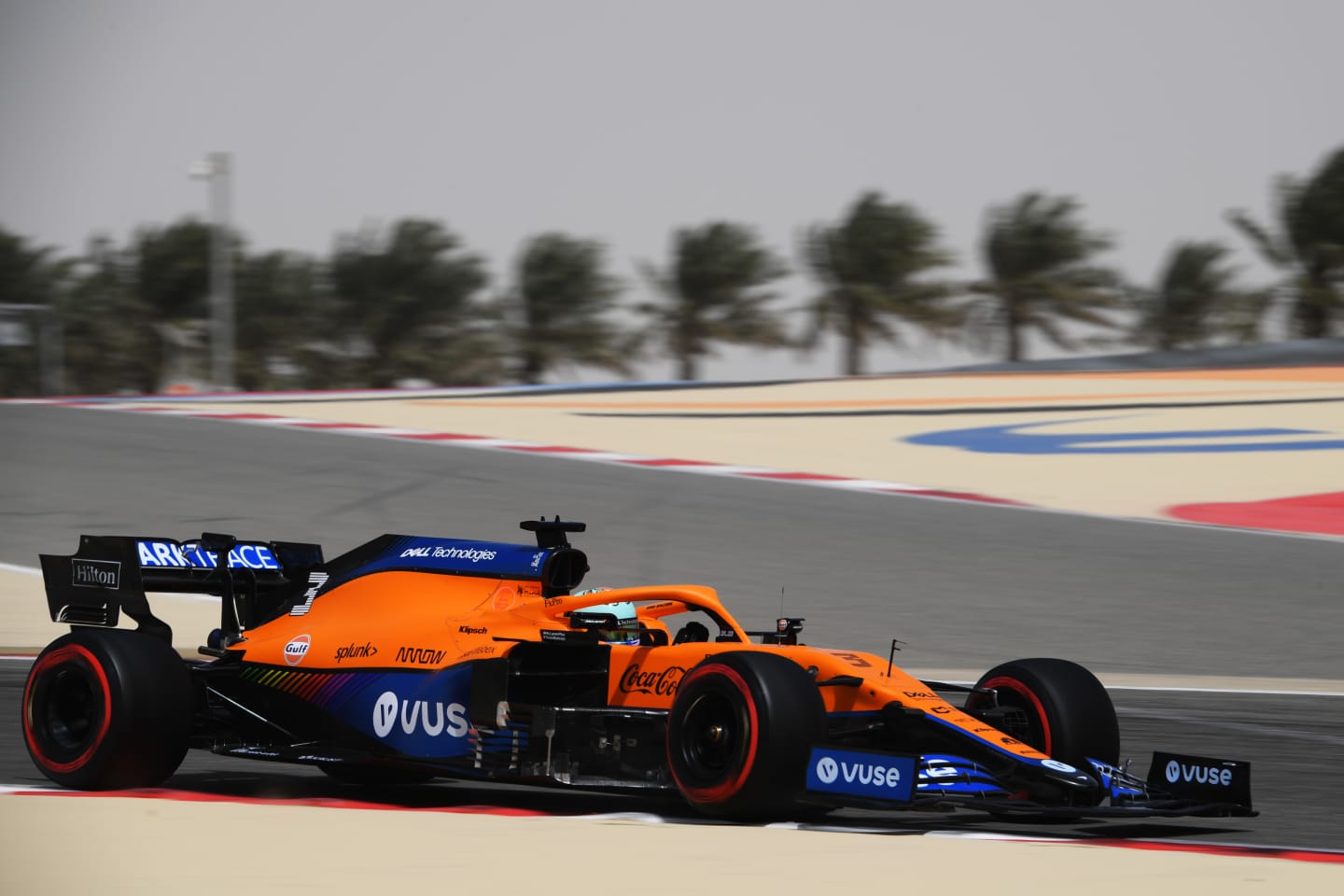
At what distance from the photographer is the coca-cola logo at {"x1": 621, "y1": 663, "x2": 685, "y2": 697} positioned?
675cm

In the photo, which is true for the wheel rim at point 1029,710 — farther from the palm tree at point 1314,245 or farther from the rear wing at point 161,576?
the palm tree at point 1314,245

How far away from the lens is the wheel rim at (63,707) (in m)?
7.25

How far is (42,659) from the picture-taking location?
754 centimetres

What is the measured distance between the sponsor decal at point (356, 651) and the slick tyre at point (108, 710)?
591 mm

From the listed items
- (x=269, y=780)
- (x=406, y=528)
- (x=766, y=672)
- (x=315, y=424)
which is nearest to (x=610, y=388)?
(x=315, y=424)

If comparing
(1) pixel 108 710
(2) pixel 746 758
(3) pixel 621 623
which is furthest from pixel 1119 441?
(2) pixel 746 758

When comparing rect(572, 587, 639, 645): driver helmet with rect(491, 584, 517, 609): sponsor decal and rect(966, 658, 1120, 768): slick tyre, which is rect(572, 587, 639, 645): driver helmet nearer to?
rect(491, 584, 517, 609): sponsor decal

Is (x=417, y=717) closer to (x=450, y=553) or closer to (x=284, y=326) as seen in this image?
(x=450, y=553)

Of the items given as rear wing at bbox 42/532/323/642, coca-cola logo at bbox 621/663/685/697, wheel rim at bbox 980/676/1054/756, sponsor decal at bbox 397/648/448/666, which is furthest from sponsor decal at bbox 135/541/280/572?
wheel rim at bbox 980/676/1054/756

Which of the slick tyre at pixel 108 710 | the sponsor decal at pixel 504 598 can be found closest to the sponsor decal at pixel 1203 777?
the sponsor decal at pixel 504 598

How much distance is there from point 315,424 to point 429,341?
26.8 m

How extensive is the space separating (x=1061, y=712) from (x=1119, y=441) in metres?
17.0

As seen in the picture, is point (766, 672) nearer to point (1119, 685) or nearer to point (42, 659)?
point (42, 659)

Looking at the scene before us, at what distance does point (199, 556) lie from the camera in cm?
812
